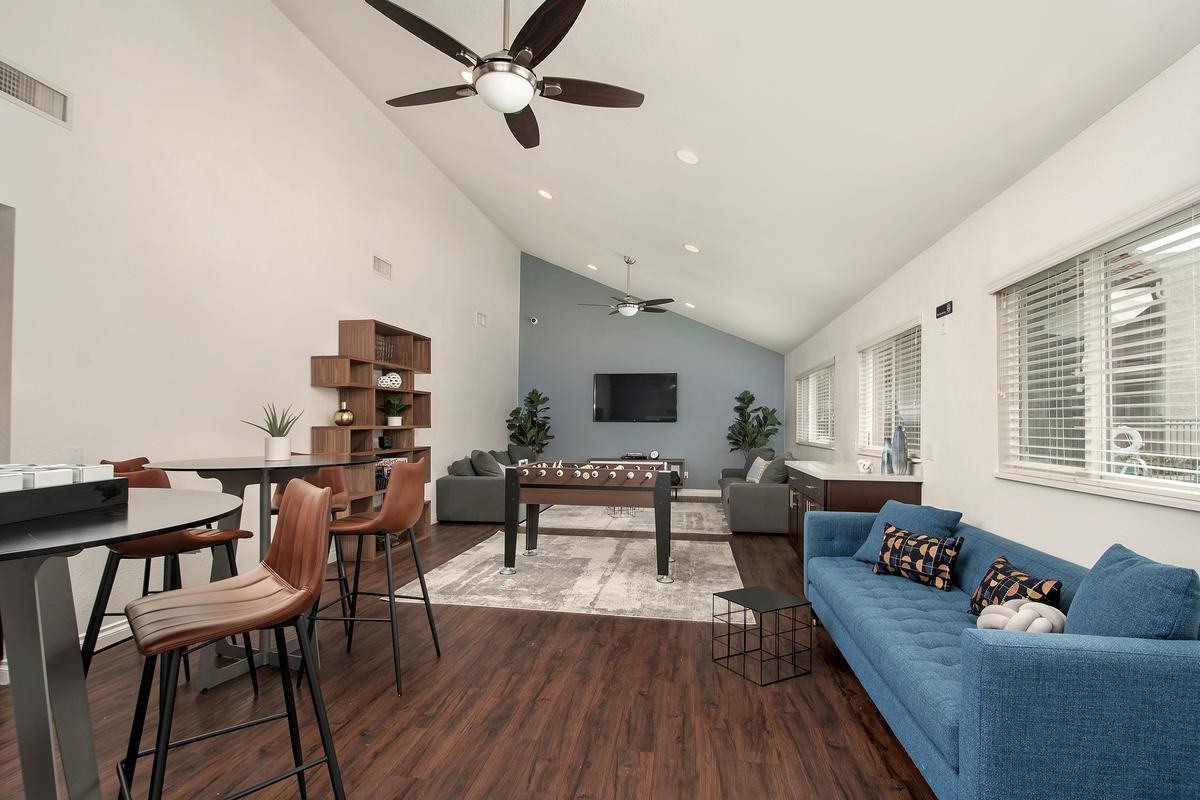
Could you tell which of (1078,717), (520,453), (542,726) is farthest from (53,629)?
(520,453)

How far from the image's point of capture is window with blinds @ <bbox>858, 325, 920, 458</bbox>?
457 centimetres

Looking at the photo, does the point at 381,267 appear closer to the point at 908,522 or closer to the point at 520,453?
the point at 520,453

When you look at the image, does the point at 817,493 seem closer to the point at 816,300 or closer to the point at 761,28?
the point at 816,300

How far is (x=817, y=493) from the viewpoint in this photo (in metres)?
4.40

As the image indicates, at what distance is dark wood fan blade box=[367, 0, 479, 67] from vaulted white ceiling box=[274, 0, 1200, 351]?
0.75m

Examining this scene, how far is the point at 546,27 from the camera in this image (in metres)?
2.47

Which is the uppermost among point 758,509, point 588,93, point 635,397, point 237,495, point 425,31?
point 425,31

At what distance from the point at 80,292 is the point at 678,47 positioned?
3.31m

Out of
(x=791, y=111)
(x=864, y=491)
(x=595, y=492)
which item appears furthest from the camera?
(x=595, y=492)

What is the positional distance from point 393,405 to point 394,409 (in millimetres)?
44

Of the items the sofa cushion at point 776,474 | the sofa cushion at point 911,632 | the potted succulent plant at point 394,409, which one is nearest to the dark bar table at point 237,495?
the sofa cushion at point 911,632

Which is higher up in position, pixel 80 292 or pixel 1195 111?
pixel 1195 111

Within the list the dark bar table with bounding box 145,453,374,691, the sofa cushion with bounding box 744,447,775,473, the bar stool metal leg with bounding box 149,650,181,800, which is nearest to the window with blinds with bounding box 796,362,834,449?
the sofa cushion with bounding box 744,447,775,473

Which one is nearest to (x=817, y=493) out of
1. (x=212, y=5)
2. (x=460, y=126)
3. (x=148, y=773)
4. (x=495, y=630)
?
(x=495, y=630)
